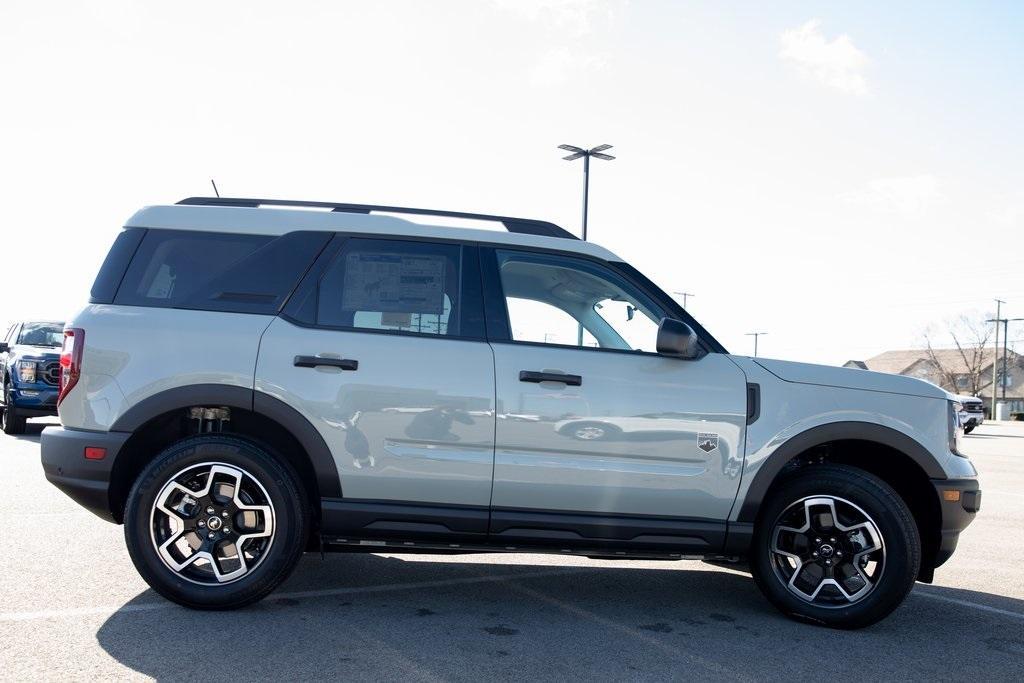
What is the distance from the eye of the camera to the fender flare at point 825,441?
4.88 m

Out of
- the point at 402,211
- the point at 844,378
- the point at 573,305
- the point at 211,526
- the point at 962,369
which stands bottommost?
the point at 211,526

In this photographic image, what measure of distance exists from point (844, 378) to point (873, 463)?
61 cm

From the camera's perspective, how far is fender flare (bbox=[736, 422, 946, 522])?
4875mm

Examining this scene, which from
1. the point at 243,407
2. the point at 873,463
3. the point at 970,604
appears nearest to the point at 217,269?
the point at 243,407

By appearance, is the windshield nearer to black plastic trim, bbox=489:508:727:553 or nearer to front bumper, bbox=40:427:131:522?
front bumper, bbox=40:427:131:522

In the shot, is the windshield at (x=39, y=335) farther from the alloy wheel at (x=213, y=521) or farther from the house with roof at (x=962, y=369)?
the house with roof at (x=962, y=369)

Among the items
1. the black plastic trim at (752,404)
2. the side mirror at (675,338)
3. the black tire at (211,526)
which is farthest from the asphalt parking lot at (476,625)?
the side mirror at (675,338)

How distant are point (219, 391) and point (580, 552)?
1.98 meters

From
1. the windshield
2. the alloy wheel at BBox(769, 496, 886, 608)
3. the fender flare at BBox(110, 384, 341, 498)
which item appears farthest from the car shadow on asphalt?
the windshield

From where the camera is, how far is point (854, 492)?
16.0ft

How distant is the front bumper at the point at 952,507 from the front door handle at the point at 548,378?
1.99 m

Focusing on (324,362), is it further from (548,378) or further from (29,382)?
(29,382)

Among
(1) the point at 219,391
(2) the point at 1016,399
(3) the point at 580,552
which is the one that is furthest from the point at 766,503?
(2) the point at 1016,399

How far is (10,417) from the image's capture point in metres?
14.6
